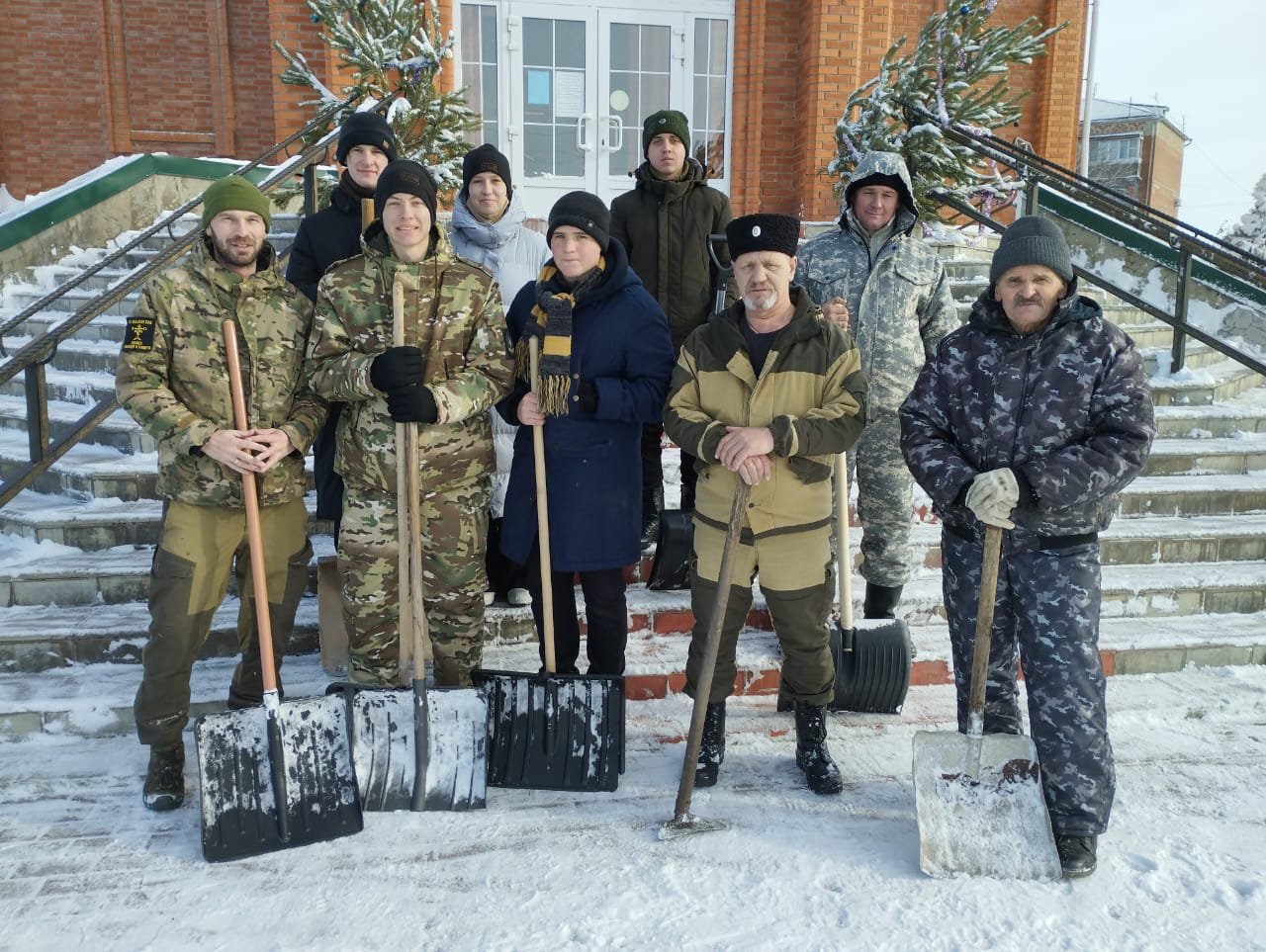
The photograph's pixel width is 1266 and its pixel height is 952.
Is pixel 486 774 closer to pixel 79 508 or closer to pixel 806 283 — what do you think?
pixel 806 283

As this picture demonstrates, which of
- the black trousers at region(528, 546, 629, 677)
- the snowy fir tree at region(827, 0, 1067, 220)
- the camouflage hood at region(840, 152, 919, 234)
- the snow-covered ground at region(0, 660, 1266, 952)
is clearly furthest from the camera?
the snowy fir tree at region(827, 0, 1067, 220)

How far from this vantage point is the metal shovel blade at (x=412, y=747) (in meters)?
2.86

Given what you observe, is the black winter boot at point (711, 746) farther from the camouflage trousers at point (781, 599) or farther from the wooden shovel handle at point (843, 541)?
the wooden shovel handle at point (843, 541)

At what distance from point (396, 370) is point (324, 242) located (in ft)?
3.28

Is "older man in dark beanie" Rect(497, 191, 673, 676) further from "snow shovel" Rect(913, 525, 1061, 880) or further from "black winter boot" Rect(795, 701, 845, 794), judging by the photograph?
"snow shovel" Rect(913, 525, 1061, 880)

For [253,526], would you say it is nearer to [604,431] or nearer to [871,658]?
[604,431]

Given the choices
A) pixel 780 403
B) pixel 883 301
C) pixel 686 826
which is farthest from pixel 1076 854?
pixel 883 301

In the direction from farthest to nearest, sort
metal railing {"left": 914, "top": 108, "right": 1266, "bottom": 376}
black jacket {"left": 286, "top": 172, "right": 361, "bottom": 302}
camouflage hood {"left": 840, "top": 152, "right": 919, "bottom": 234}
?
metal railing {"left": 914, "top": 108, "right": 1266, "bottom": 376}
black jacket {"left": 286, "top": 172, "right": 361, "bottom": 302}
camouflage hood {"left": 840, "top": 152, "right": 919, "bottom": 234}

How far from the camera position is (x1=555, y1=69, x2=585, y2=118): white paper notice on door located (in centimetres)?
860

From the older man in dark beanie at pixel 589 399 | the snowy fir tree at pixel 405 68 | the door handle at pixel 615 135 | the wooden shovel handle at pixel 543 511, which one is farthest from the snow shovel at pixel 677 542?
the door handle at pixel 615 135

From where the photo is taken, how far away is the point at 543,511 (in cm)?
307

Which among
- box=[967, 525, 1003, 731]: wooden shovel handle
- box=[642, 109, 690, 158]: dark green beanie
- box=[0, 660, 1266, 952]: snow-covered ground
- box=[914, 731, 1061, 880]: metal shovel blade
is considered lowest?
box=[0, 660, 1266, 952]: snow-covered ground

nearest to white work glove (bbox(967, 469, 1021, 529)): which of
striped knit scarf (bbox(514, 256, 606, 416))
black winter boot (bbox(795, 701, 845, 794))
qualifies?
black winter boot (bbox(795, 701, 845, 794))

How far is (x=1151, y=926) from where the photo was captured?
2336 mm
